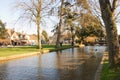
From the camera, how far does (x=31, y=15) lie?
57781 millimetres

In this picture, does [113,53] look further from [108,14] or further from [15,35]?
[15,35]

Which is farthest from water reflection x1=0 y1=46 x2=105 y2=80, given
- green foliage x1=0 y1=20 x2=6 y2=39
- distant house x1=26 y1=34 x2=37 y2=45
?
distant house x1=26 y1=34 x2=37 y2=45

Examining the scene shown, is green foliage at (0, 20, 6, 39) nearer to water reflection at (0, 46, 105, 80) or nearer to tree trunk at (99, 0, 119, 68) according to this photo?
water reflection at (0, 46, 105, 80)

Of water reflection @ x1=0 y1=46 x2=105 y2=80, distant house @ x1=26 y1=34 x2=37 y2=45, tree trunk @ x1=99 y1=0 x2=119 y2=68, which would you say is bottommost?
water reflection @ x1=0 y1=46 x2=105 y2=80

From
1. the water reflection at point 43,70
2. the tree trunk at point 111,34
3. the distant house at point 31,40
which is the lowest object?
the water reflection at point 43,70

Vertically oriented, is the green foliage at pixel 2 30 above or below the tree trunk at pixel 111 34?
above

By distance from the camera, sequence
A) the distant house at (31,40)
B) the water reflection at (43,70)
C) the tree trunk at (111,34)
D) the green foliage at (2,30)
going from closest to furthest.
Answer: the water reflection at (43,70)
the tree trunk at (111,34)
the green foliage at (2,30)
the distant house at (31,40)

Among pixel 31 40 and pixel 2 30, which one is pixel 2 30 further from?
pixel 31 40

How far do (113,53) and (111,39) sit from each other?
31.5 inches

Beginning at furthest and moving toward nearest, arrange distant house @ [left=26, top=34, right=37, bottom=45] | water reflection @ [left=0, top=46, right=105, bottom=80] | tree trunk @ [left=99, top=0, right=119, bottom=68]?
distant house @ [left=26, top=34, right=37, bottom=45]
tree trunk @ [left=99, top=0, right=119, bottom=68]
water reflection @ [left=0, top=46, right=105, bottom=80]

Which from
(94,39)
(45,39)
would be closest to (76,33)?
(94,39)

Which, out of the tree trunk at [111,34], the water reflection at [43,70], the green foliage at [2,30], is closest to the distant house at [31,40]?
the green foliage at [2,30]

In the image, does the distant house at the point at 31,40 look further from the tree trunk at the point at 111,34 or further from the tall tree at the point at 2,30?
the tree trunk at the point at 111,34

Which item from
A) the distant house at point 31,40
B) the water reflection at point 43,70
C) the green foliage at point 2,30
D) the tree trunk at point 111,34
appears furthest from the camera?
the distant house at point 31,40
